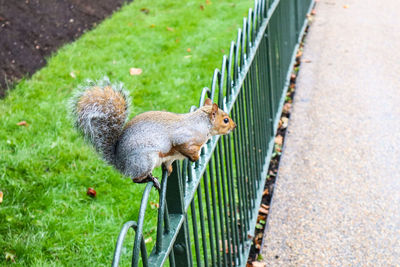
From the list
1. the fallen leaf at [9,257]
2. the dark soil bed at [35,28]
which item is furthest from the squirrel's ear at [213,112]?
the dark soil bed at [35,28]

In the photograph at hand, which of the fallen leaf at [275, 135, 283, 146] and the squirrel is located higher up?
the squirrel

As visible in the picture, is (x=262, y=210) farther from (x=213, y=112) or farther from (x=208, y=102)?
(x=213, y=112)

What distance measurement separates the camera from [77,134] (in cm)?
318

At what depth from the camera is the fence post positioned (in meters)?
1.78

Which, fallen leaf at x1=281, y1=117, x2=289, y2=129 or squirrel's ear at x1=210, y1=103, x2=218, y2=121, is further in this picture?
fallen leaf at x1=281, y1=117, x2=289, y2=129

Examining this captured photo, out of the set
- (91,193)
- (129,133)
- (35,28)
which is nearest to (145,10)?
(35,28)

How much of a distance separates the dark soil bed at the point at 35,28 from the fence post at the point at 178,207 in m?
2.93

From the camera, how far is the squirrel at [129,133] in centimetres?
197

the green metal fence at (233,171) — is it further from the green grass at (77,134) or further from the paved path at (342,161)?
the green grass at (77,134)

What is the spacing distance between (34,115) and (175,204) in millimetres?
2555

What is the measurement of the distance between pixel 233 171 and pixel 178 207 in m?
1.95

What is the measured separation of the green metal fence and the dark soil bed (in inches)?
81.0

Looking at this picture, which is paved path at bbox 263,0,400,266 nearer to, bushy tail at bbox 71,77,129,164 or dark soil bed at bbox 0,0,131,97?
bushy tail at bbox 71,77,129,164

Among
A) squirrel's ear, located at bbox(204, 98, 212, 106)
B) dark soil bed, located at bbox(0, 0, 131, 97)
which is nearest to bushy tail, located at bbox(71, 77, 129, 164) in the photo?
squirrel's ear, located at bbox(204, 98, 212, 106)
